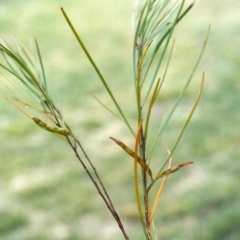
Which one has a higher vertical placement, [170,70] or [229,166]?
[170,70]

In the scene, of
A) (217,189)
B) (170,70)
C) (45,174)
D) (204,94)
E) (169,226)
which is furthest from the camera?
(170,70)

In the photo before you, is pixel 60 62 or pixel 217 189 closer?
pixel 217 189

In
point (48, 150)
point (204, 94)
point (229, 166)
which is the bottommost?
point (229, 166)

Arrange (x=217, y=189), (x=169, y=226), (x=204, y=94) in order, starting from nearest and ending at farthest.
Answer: (x=169, y=226)
(x=217, y=189)
(x=204, y=94)

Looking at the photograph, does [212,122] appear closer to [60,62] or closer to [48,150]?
[48,150]

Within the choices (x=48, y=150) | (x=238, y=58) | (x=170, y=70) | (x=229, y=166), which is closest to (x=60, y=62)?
(x=170, y=70)

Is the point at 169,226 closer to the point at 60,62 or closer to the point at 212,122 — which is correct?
the point at 212,122

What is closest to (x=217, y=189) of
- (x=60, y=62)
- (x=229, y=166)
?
(x=229, y=166)
